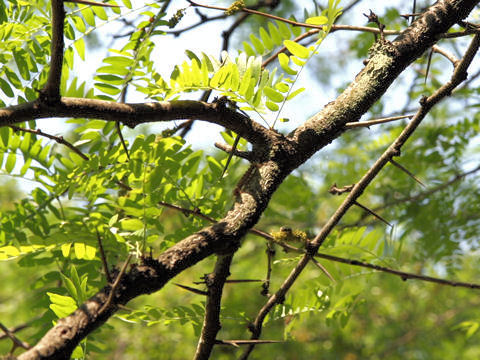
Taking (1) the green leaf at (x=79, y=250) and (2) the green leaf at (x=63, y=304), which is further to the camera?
(1) the green leaf at (x=79, y=250)

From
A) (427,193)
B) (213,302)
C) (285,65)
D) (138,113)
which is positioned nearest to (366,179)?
(285,65)

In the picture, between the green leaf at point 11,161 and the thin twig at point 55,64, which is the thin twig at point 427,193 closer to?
the green leaf at point 11,161

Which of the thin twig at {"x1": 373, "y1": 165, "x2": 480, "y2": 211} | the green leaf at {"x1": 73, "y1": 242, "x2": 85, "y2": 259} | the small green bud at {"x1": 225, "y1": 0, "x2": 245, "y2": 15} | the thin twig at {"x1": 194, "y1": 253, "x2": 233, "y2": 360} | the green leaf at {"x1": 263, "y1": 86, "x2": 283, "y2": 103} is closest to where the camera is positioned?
the thin twig at {"x1": 194, "y1": 253, "x2": 233, "y2": 360}

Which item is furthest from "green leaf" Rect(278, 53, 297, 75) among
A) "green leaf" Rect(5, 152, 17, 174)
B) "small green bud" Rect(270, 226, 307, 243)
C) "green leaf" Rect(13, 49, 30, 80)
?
"green leaf" Rect(5, 152, 17, 174)

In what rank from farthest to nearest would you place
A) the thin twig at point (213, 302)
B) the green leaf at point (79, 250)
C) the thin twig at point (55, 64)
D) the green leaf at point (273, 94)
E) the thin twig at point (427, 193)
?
1. the thin twig at point (427, 193)
2. the green leaf at point (79, 250)
3. the green leaf at point (273, 94)
4. the thin twig at point (213, 302)
5. the thin twig at point (55, 64)

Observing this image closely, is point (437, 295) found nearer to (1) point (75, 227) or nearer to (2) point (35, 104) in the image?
(1) point (75, 227)

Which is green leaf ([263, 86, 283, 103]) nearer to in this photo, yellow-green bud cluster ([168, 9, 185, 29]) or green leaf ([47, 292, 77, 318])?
yellow-green bud cluster ([168, 9, 185, 29])

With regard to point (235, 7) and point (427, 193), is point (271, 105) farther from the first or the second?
point (427, 193)

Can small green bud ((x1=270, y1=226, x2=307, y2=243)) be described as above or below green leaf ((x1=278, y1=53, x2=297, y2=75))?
below

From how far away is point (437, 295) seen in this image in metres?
4.32

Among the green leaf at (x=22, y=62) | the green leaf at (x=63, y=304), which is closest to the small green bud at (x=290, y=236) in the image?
the green leaf at (x=63, y=304)

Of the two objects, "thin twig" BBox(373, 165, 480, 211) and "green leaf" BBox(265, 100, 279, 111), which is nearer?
"green leaf" BBox(265, 100, 279, 111)

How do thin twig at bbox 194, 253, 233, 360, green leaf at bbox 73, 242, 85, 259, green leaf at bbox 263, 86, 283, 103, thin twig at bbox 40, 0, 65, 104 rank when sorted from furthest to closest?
green leaf at bbox 73, 242, 85, 259 → green leaf at bbox 263, 86, 283, 103 → thin twig at bbox 194, 253, 233, 360 → thin twig at bbox 40, 0, 65, 104

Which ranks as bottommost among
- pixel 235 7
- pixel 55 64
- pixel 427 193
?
pixel 55 64
